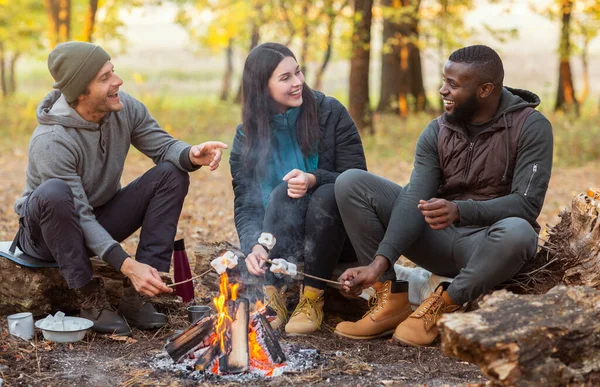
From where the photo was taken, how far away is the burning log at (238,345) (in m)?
3.25

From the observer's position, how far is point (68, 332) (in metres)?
3.66

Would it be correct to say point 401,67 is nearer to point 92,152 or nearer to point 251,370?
point 92,152

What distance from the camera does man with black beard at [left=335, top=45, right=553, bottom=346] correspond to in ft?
11.4

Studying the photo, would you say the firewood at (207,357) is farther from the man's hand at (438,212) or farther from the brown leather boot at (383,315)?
the man's hand at (438,212)

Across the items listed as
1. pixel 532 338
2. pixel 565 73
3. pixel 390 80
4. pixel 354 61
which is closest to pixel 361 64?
pixel 354 61

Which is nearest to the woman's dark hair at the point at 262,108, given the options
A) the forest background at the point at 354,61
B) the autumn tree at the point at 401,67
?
the forest background at the point at 354,61

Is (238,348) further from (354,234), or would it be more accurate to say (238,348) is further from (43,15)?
(43,15)

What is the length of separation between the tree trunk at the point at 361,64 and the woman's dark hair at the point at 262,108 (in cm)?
769

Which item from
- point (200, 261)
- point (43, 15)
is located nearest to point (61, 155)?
point (200, 261)

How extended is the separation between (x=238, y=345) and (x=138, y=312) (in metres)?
0.93

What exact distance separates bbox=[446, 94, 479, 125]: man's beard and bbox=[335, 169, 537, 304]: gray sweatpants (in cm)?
49

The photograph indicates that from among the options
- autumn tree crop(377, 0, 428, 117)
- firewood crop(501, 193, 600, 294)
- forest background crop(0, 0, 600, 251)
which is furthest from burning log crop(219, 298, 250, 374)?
autumn tree crop(377, 0, 428, 117)

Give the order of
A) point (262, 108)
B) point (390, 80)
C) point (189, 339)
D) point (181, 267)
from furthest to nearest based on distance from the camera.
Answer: point (390, 80)
point (181, 267)
point (262, 108)
point (189, 339)

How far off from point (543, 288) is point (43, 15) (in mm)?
20674
